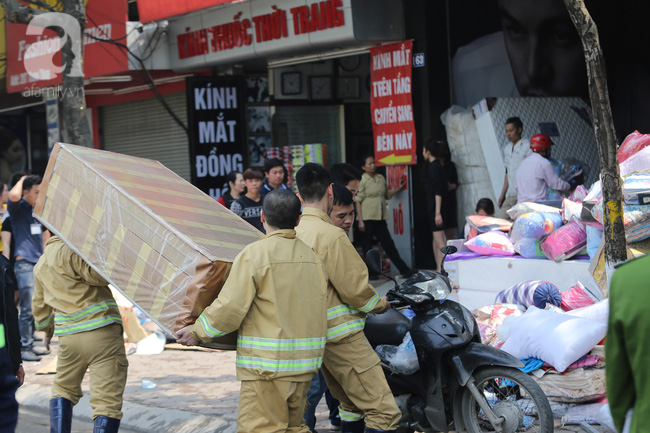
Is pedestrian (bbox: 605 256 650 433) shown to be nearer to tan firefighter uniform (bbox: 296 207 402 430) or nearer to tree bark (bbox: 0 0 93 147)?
tan firefighter uniform (bbox: 296 207 402 430)

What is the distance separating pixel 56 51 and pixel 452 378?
453 inches

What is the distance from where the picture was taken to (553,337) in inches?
214

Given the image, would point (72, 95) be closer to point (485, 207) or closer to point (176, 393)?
point (176, 393)

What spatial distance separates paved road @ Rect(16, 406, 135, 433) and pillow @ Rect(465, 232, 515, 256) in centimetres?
341

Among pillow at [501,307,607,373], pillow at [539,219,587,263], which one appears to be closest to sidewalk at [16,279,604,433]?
pillow at [501,307,607,373]

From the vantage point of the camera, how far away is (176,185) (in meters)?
4.93

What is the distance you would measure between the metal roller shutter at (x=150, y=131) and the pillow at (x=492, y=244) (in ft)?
26.4

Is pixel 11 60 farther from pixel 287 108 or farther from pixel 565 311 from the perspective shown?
pixel 565 311

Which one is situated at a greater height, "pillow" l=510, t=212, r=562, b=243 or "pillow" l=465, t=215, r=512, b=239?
"pillow" l=510, t=212, r=562, b=243

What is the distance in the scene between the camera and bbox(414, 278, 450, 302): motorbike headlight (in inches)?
188

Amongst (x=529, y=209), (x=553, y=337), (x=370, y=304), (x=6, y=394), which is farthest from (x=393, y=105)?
(x=6, y=394)

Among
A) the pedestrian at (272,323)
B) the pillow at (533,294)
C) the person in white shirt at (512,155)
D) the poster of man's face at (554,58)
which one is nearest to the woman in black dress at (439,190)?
the person in white shirt at (512,155)

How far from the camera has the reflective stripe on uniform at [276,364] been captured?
12.6 ft

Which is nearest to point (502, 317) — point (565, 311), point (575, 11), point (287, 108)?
point (565, 311)
